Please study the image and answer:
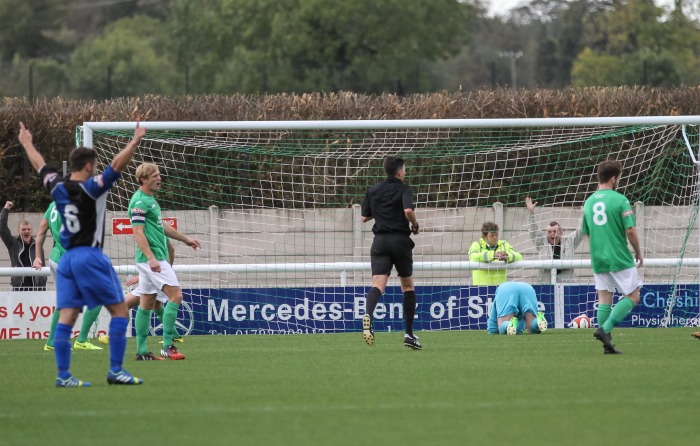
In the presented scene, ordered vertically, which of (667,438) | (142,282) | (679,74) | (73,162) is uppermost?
(679,74)

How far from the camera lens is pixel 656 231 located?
19.8 metres

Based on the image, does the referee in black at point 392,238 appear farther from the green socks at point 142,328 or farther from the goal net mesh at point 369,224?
the goal net mesh at point 369,224

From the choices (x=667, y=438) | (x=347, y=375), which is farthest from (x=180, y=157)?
(x=667, y=438)

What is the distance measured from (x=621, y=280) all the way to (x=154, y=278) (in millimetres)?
4515

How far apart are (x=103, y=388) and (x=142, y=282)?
3048mm

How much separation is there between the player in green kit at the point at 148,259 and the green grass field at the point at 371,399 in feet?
1.51

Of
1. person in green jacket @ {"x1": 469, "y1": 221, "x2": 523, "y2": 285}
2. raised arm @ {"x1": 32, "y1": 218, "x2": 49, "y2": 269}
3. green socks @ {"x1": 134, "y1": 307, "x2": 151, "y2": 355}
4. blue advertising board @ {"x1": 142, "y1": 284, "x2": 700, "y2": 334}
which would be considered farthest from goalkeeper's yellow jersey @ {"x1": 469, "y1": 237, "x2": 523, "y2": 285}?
green socks @ {"x1": 134, "y1": 307, "x2": 151, "y2": 355}

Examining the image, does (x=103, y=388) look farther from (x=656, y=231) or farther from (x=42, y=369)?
(x=656, y=231)

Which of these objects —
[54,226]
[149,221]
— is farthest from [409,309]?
[54,226]

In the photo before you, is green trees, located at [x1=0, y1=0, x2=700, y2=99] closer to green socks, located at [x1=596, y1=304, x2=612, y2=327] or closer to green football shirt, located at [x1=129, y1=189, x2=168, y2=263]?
green football shirt, located at [x1=129, y1=189, x2=168, y2=263]

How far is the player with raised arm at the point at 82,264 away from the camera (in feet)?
31.8

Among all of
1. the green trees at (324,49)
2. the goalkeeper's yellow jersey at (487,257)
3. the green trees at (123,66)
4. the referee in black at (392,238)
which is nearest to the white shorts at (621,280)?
the referee in black at (392,238)

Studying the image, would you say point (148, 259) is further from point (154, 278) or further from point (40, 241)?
point (40, 241)

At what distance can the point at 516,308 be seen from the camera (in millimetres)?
16875
